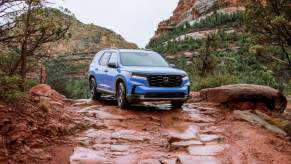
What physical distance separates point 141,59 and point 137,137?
4.50 metres

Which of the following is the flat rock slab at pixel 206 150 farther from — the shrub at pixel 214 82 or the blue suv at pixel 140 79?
the shrub at pixel 214 82

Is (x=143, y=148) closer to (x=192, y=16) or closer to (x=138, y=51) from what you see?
(x=138, y=51)

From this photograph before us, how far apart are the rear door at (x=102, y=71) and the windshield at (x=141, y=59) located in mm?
902

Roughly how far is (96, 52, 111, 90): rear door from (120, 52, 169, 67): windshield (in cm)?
90

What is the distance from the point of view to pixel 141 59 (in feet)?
46.2

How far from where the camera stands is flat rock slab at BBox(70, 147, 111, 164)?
7.99 m

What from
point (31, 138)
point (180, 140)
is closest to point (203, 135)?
point (180, 140)

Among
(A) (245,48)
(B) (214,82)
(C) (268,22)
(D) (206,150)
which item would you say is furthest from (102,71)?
(A) (245,48)

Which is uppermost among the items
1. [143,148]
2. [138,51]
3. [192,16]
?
[192,16]

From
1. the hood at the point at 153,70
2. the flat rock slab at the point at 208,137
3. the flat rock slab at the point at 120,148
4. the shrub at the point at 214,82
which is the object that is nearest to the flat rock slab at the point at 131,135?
the flat rock slab at the point at 120,148

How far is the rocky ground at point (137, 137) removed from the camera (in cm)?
823

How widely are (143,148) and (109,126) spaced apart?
200 centimetres

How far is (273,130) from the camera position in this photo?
36.2 feet

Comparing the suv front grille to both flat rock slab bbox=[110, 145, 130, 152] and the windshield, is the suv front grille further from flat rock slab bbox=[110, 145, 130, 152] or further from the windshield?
flat rock slab bbox=[110, 145, 130, 152]
